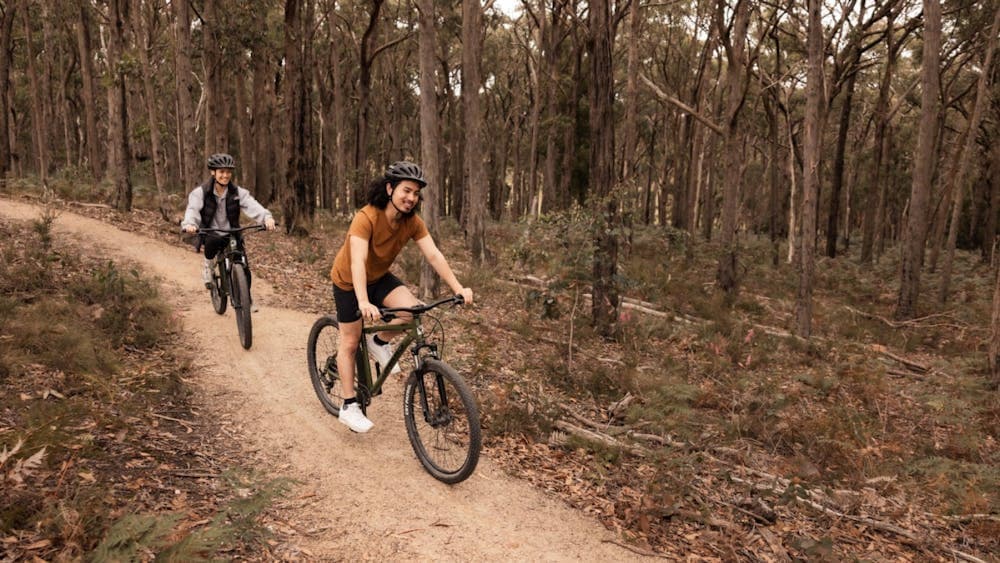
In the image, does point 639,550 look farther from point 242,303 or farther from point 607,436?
point 242,303

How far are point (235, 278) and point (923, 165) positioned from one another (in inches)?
612

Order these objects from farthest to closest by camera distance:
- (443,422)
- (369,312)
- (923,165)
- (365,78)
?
(365,78) → (923,165) → (443,422) → (369,312)

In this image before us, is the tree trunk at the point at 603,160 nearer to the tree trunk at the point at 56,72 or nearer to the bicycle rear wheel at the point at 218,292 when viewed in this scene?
the bicycle rear wheel at the point at 218,292

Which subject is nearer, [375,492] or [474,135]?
[375,492]

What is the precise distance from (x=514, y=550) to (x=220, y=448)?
2.67 m

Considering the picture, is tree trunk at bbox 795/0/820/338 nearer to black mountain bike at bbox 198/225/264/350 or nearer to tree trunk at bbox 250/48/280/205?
black mountain bike at bbox 198/225/264/350

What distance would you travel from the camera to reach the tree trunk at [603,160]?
9391mm

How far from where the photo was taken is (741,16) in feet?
47.8

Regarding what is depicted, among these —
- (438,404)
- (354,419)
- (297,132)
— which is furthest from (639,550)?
(297,132)

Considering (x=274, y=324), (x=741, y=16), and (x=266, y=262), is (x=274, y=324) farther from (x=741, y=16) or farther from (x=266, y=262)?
(x=741, y=16)

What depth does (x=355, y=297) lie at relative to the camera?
482cm

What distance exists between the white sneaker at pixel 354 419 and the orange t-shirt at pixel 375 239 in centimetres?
111

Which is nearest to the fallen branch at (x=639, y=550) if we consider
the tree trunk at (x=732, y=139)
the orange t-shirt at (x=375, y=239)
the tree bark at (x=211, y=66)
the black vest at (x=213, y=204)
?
the orange t-shirt at (x=375, y=239)

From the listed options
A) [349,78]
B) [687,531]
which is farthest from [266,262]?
[349,78]
